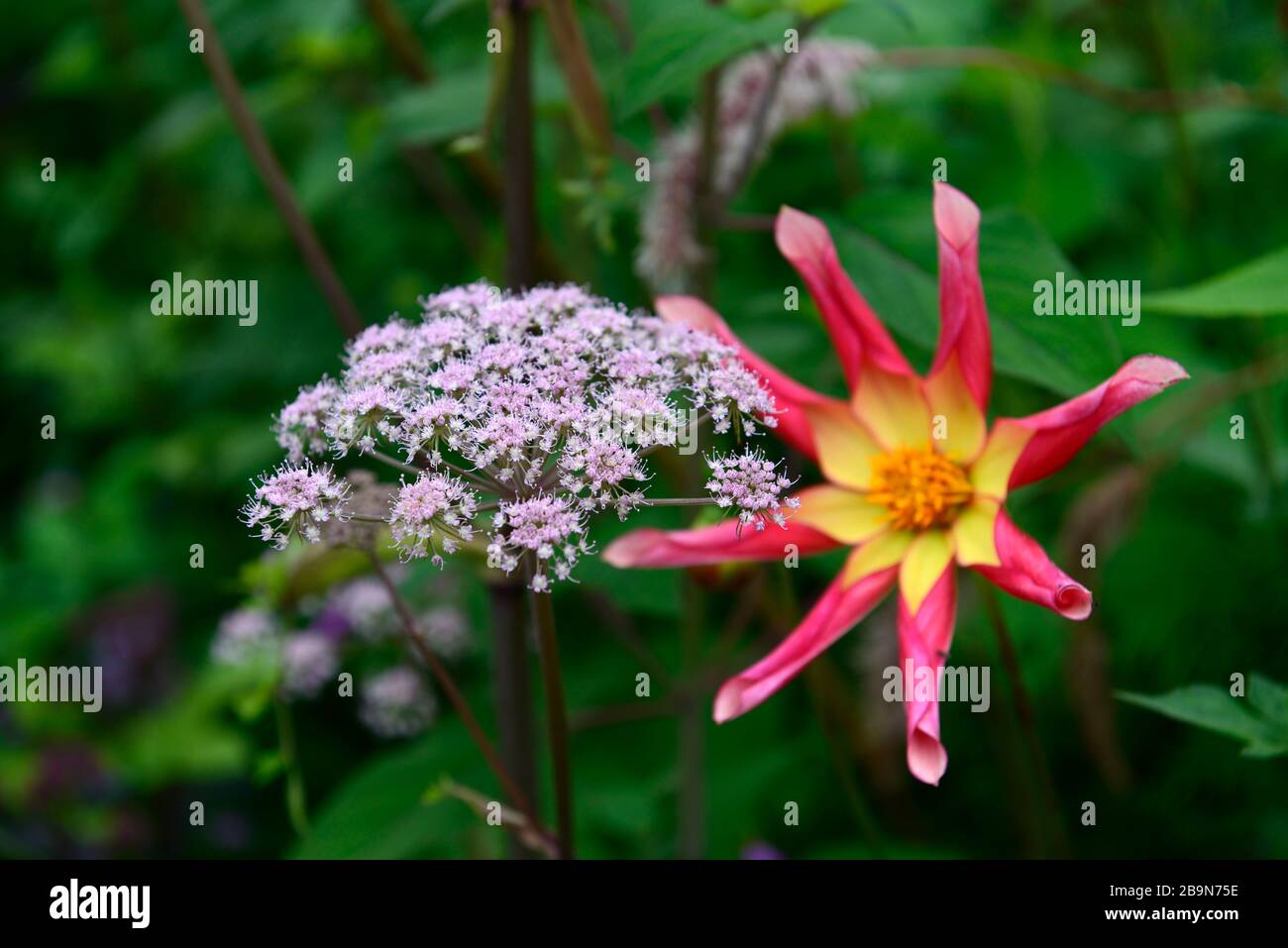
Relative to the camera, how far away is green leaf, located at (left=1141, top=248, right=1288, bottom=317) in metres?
0.75

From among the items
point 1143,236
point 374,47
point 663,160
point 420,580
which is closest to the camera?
point 663,160

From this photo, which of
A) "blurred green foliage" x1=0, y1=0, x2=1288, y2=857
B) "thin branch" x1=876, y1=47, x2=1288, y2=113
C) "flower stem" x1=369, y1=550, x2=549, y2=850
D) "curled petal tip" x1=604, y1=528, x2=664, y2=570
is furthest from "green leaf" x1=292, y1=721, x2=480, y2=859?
"thin branch" x1=876, y1=47, x2=1288, y2=113

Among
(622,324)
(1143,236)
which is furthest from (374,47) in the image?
(622,324)

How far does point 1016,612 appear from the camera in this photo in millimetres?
1222

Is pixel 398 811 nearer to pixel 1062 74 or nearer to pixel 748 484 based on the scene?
pixel 748 484

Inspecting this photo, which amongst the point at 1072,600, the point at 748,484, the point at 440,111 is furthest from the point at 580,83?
the point at 1072,600

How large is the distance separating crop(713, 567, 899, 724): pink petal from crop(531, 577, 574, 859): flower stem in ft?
0.30

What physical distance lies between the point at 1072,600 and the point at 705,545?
21cm

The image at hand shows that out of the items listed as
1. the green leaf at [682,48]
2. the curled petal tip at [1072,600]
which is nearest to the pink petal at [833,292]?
the green leaf at [682,48]

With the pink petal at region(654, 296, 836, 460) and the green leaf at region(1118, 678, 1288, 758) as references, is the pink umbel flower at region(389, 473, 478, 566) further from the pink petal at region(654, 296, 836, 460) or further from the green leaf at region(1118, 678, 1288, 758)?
the green leaf at region(1118, 678, 1288, 758)

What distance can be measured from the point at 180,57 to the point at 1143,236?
1279mm

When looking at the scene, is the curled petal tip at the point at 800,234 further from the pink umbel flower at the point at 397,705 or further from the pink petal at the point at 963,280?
the pink umbel flower at the point at 397,705

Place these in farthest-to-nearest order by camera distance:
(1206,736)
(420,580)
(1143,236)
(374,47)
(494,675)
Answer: (374,47) → (1143,236) → (1206,736) → (420,580) → (494,675)
